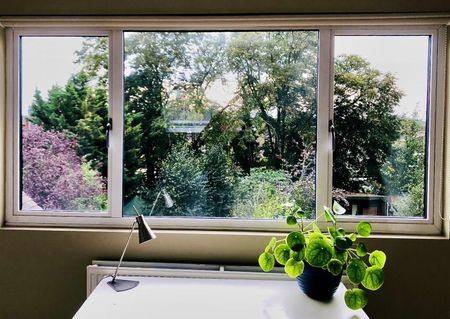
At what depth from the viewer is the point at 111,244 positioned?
6.71 feet

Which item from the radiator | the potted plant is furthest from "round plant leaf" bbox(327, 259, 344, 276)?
the radiator

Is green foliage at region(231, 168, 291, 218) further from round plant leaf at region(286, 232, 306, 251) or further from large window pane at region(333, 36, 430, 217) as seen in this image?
round plant leaf at region(286, 232, 306, 251)

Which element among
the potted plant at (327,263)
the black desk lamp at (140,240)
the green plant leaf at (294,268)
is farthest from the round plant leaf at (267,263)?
the black desk lamp at (140,240)

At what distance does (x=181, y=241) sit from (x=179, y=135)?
2.01 ft

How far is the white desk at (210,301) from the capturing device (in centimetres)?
149

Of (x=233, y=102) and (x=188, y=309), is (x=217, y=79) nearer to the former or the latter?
(x=233, y=102)

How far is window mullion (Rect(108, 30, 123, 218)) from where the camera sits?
2121 millimetres

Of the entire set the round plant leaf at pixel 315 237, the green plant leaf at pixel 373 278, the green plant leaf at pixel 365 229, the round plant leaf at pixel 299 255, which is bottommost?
the green plant leaf at pixel 373 278

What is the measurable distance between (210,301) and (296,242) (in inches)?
18.3

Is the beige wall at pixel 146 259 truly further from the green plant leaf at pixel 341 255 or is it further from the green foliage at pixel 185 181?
the green plant leaf at pixel 341 255

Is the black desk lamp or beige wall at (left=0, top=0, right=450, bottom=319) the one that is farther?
beige wall at (left=0, top=0, right=450, bottom=319)

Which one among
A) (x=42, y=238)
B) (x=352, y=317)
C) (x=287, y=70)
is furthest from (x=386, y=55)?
(x=42, y=238)

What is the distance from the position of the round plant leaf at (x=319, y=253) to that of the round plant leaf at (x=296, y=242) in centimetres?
4

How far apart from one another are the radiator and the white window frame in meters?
0.24
